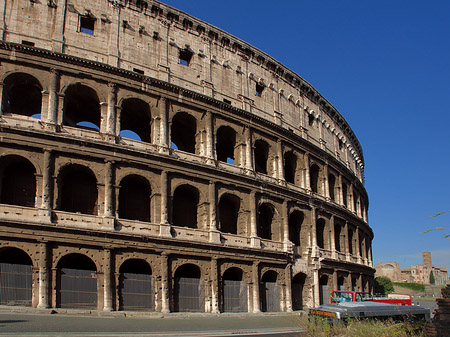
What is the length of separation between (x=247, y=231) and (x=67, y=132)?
11.6 meters

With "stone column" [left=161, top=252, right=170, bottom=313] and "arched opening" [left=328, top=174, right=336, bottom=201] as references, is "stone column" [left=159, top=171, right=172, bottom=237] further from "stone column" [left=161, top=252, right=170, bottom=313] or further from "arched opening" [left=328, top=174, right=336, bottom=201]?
"arched opening" [left=328, top=174, right=336, bottom=201]

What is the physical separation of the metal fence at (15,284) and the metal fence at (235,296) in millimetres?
10193

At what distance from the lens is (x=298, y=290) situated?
31.1m

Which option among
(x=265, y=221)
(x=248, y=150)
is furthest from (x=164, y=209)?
(x=265, y=221)

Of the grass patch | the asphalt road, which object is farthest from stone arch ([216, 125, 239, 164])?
the grass patch

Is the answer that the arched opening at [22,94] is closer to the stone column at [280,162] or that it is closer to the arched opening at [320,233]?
the stone column at [280,162]

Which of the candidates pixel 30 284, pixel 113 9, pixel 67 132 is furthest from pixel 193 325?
pixel 113 9

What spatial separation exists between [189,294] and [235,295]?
3131 millimetres

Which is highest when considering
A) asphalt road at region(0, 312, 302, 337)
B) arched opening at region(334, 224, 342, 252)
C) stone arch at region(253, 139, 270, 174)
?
stone arch at region(253, 139, 270, 174)

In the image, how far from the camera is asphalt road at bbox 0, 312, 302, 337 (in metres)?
14.2

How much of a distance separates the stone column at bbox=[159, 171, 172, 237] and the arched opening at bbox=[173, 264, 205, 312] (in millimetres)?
2462

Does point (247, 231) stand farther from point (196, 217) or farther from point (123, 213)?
point (123, 213)

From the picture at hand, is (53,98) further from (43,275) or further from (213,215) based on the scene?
(213,215)

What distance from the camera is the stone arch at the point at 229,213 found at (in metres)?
28.3
